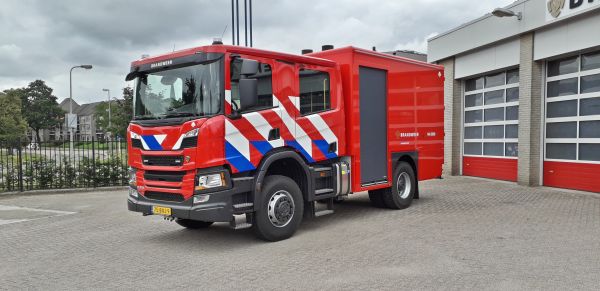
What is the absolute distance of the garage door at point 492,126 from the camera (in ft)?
43.1

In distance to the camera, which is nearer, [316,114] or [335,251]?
[335,251]

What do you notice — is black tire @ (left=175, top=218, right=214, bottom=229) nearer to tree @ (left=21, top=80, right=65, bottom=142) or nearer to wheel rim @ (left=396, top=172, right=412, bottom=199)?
wheel rim @ (left=396, top=172, right=412, bottom=199)

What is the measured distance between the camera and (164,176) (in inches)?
241

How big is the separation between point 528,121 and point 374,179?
20.0ft

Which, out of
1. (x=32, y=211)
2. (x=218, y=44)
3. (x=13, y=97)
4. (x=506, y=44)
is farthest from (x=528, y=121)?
(x=13, y=97)

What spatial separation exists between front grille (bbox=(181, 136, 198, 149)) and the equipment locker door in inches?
131

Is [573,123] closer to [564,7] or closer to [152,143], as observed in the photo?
[564,7]

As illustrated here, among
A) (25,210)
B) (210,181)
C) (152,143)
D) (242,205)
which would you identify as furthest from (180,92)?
(25,210)

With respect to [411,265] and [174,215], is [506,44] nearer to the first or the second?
[411,265]

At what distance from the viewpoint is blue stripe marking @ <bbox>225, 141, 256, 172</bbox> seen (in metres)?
5.95

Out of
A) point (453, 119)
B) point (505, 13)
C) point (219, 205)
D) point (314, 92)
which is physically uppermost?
point (505, 13)

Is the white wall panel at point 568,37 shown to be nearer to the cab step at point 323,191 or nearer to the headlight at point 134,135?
the cab step at point 323,191

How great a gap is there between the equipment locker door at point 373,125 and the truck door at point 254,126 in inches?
80.4

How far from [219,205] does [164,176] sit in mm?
906
